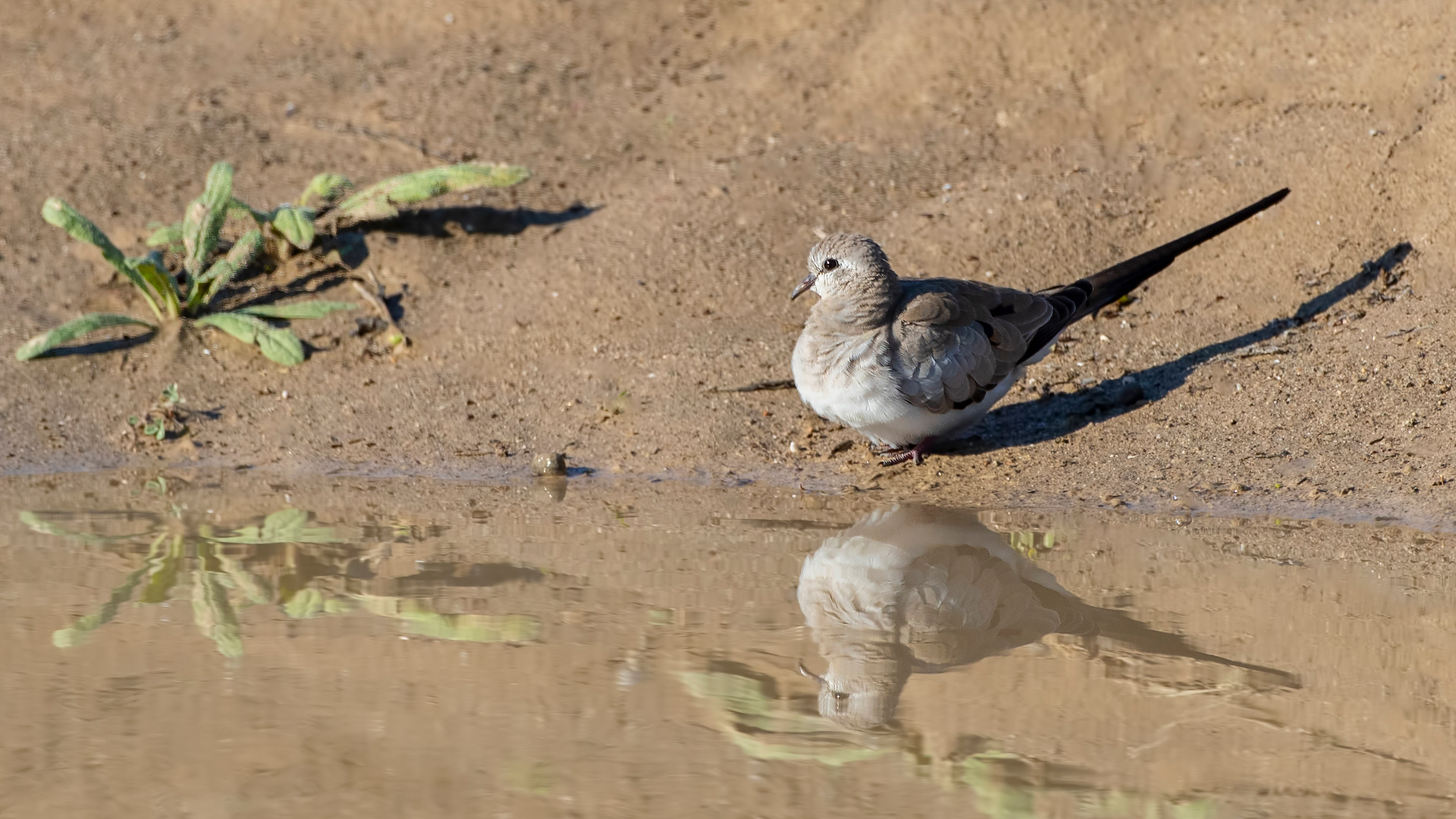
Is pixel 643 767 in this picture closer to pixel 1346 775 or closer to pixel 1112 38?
pixel 1346 775

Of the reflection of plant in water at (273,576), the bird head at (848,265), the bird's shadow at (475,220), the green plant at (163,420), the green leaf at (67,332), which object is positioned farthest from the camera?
the bird's shadow at (475,220)

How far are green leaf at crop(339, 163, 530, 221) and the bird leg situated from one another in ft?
8.18

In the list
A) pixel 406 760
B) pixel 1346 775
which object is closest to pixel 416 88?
pixel 406 760

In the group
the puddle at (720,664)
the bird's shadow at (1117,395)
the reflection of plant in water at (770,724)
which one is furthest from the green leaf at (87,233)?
the reflection of plant in water at (770,724)

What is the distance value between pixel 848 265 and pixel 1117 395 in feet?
4.43

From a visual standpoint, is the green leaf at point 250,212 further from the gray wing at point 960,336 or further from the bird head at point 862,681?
the bird head at point 862,681

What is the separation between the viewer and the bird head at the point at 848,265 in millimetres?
5605

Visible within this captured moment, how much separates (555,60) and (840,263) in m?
3.95

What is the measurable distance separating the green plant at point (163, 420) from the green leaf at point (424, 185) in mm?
1421

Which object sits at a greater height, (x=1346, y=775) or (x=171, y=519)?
(x=171, y=519)

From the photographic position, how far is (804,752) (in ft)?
10.8

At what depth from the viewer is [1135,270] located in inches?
241

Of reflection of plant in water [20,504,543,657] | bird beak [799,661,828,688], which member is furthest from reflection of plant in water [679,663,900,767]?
reflection of plant in water [20,504,543,657]

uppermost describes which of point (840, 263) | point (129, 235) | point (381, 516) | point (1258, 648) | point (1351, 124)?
point (1351, 124)
